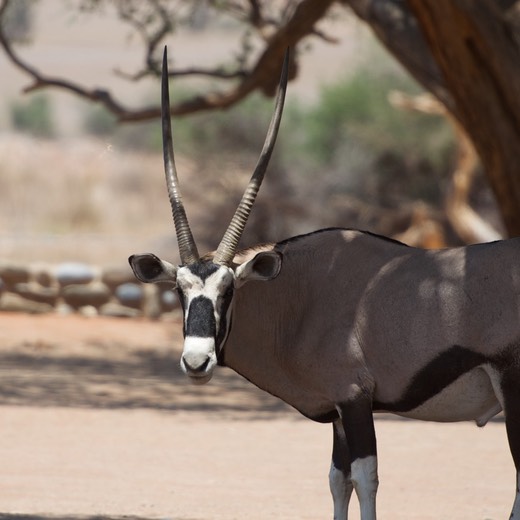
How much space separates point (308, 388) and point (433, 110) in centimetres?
1414

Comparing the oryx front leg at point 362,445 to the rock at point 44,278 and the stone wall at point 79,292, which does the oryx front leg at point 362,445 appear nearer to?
the stone wall at point 79,292

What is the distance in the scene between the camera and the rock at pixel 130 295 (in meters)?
18.8

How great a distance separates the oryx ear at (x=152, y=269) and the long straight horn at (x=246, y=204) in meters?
0.20

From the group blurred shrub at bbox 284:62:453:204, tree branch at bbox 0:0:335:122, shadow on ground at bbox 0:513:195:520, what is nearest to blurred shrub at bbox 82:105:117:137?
blurred shrub at bbox 284:62:453:204

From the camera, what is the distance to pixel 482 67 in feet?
36.5

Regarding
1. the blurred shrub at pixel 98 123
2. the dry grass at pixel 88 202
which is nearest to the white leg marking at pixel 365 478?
the dry grass at pixel 88 202

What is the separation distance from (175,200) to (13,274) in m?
12.9

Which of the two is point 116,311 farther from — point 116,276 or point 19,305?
point 19,305

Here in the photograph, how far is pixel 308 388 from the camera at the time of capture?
6086 mm

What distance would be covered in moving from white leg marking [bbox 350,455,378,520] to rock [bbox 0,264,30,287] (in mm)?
13252

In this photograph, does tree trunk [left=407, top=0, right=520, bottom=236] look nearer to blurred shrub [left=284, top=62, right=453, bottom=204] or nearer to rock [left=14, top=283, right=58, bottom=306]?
rock [left=14, top=283, right=58, bottom=306]

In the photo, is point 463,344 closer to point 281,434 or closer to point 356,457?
point 356,457

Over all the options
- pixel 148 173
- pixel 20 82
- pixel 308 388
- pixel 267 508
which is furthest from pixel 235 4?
pixel 20 82

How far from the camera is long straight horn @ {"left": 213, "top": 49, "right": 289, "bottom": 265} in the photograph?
586cm
